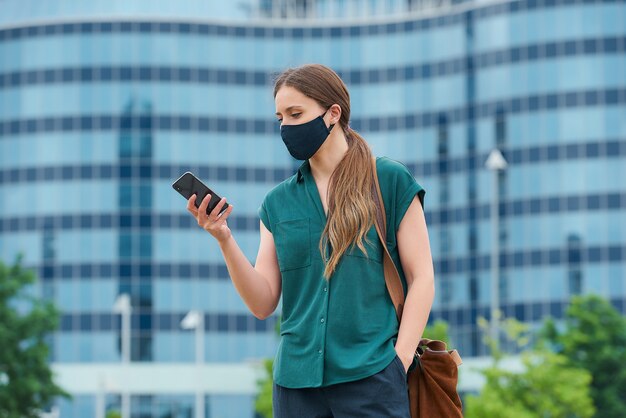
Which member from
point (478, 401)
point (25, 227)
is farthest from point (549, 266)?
point (478, 401)

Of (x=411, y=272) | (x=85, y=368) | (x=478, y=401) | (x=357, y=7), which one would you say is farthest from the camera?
(x=357, y=7)

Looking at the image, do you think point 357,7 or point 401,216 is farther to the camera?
point 357,7

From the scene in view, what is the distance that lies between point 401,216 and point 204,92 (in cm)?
8346

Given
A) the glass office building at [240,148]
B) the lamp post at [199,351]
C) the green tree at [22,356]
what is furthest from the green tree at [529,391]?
the glass office building at [240,148]

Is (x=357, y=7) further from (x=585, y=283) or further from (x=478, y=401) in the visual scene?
(x=478, y=401)

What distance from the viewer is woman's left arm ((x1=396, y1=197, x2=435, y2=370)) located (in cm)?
552

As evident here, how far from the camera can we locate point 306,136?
5684mm

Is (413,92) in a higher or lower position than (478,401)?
higher

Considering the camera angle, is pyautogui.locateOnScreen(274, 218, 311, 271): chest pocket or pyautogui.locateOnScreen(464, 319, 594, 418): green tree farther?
pyautogui.locateOnScreen(464, 319, 594, 418): green tree

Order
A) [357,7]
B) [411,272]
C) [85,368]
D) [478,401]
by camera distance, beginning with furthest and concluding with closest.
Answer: [357,7]
[85,368]
[478,401]
[411,272]

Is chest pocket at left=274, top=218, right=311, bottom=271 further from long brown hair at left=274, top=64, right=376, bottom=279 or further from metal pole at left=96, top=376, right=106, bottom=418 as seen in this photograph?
metal pole at left=96, top=376, right=106, bottom=418

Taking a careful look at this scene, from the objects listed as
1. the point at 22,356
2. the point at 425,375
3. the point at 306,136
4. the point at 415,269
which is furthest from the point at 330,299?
the point at 22,356

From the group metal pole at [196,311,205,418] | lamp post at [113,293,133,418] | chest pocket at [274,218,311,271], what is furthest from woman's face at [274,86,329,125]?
lamp post at [113,293,133,418]

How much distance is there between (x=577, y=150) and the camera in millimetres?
80438
